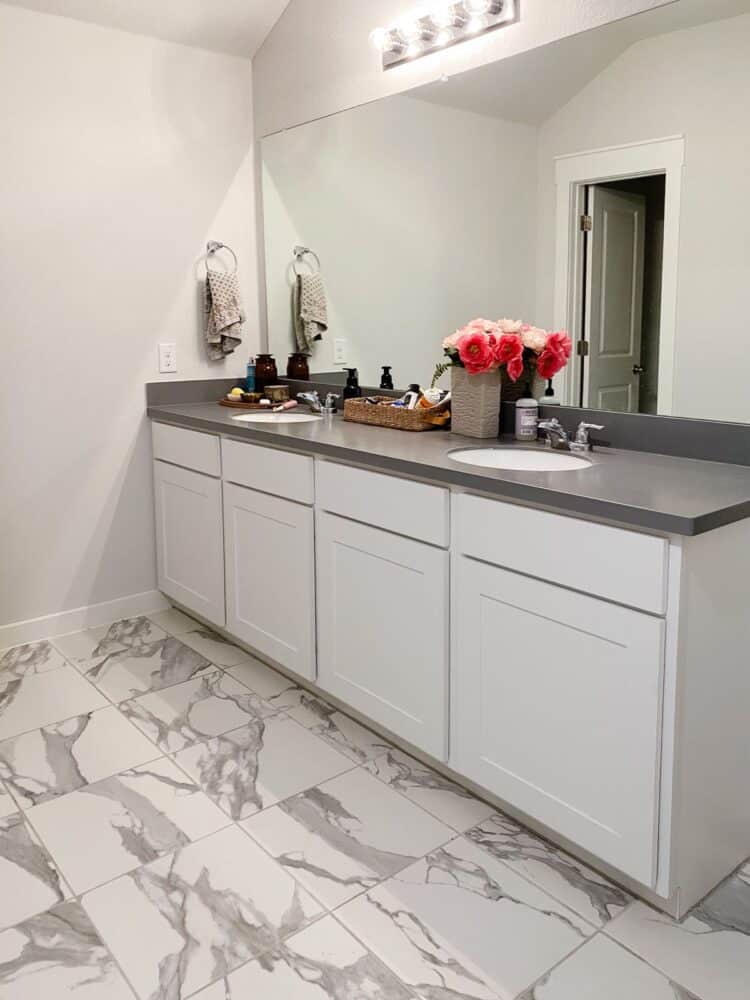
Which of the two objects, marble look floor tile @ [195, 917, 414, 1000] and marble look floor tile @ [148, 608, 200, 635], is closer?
marble look floor tile @ [195, 917, 414, 1000]

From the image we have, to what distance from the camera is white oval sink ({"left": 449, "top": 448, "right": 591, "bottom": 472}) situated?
2172 millimetres

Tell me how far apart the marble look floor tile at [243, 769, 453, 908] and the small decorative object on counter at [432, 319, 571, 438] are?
102cm

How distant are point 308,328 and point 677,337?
5.21 feet

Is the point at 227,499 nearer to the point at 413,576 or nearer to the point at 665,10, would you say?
the point at 413,576

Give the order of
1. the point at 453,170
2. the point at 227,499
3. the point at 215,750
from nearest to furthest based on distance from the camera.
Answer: the point at 215,750, the point at 453,170, the point at 227,499

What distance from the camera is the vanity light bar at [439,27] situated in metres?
2.37

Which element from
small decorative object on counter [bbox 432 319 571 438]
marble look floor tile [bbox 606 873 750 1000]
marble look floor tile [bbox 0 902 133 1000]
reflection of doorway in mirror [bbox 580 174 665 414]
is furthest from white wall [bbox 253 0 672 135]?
marble look floor tile [bbox 0 902 133 1000]

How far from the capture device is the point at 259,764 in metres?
2.29

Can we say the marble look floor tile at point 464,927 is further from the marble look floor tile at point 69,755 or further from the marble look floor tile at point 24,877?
the marble look floor tile at point 69,755

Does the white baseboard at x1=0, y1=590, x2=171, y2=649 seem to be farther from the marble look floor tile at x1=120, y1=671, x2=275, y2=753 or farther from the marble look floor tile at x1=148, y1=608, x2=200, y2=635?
the marble look floor tile at x1=120, y1=671, x2=275, y2=753

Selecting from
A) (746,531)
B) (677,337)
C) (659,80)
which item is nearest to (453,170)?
(659,80)

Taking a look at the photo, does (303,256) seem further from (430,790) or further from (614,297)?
(430,790)

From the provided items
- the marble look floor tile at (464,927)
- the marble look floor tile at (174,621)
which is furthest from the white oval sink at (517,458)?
the marble look floor tile at (174,621)

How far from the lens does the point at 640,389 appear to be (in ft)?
7.08
